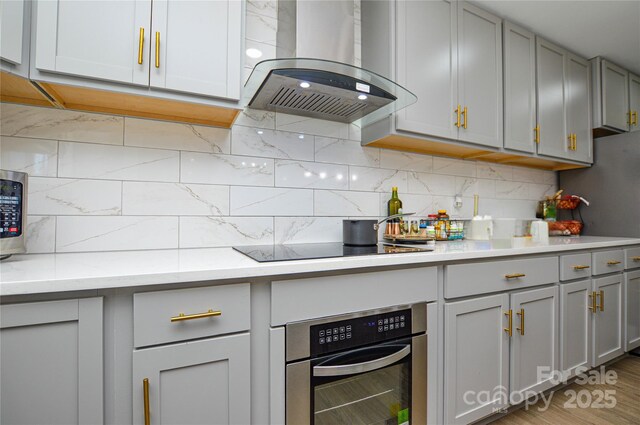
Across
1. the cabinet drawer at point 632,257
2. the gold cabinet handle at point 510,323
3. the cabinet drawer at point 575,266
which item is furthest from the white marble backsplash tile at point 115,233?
the cabinet drawer at point 632,257

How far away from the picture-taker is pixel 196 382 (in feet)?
2.96

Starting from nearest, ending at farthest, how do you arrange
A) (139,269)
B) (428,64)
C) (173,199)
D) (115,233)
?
1. (139,269)
2. (115,233)
3. (173,199)
4. (428,64)

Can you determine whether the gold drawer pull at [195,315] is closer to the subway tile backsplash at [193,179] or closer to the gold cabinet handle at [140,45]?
the subway tile backsplash at [193,179]

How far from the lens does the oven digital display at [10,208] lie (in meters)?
0.90

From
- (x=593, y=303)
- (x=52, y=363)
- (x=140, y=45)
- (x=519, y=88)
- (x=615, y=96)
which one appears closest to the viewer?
(x=52, y=363)

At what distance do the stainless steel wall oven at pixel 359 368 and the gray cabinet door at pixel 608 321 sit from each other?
147cm

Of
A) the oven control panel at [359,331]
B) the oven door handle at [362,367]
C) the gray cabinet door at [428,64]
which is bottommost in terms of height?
the oven door handle at [362,367]

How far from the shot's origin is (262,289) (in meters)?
1.01

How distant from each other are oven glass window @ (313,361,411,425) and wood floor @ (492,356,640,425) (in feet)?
2.34

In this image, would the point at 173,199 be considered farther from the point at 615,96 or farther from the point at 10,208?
the point at 615,96

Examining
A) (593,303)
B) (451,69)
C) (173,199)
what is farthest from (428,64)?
(593,303)

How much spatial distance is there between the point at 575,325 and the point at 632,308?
795 mm

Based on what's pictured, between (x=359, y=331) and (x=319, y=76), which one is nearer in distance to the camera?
(x=359, y=331)

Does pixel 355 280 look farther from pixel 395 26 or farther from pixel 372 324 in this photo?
pixel 395 26
